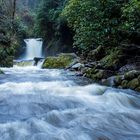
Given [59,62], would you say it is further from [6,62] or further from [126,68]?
[126,68]

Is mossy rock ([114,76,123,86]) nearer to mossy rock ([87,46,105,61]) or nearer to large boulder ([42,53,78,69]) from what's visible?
mossy rock ([87,46,105,61])

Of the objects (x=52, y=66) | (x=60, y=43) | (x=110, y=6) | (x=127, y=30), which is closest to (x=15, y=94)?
(x=127, y=30)

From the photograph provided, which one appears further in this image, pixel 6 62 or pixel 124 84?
pixel 6 62

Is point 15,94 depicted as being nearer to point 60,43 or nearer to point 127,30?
point 127,30

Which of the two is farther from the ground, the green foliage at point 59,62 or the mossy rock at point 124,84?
the mossy rock at point 124,84

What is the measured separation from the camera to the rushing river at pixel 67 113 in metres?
5.65

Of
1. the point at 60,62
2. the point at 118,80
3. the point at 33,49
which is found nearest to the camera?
the point at 118,80

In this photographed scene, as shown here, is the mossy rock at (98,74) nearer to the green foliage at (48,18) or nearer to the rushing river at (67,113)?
the rushing river at (67,113)

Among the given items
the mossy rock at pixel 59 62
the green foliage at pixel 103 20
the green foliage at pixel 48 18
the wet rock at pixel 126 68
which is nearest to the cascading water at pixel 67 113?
the wet rock at pixel 126 68

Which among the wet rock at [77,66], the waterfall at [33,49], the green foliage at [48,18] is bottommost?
the waterfall at [33,49]

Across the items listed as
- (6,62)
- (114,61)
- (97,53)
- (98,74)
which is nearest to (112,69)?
(114,61)

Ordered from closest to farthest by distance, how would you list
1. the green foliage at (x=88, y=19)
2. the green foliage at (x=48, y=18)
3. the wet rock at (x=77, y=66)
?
1. the green foliage at (x=88, y=19)
2. the wet rock at (x=77, y=66)
3. the green foliage at (x=48, y=18)

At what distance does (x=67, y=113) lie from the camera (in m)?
6.93

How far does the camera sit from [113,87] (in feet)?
34.5
